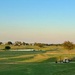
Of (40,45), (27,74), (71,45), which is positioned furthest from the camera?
(40,45)

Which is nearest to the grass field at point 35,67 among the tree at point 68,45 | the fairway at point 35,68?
the fairway at point 35,68

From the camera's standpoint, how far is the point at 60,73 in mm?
34406

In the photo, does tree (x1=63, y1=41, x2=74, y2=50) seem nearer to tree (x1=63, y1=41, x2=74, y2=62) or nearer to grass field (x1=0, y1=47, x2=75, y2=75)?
tree (x1=63, y1=41, x2=74, y2=62)

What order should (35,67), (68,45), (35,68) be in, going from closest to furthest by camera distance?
1. (35,68)
2. (35,67)
3. (68,45)

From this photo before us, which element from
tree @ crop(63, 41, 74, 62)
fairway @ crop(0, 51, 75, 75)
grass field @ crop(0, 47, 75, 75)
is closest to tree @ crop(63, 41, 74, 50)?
tree @ crop(63, 41, 74, 62)

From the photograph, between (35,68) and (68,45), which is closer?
(35,68)

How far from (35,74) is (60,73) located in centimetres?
319

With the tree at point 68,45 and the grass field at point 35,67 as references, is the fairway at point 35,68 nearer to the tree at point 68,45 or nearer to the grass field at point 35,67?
the grass field at point 35,67

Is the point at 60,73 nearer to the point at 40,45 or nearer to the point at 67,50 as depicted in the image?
the point at 67,50

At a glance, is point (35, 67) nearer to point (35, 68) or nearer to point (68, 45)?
point (35, 68)

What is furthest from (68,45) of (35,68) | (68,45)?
(35,68)

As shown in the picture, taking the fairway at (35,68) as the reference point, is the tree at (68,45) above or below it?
above

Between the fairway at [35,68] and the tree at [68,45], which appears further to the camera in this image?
the tree at [68,45]

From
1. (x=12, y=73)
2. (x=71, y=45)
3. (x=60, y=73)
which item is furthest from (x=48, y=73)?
(x=71, y=45)
